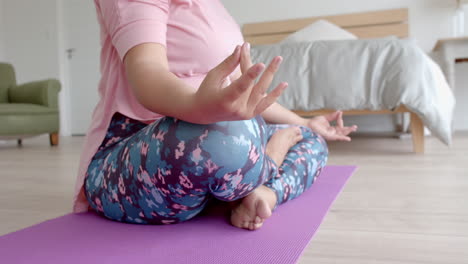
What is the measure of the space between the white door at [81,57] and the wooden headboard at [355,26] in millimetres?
1791

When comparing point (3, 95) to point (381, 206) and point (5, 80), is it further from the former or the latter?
point (381, 206)

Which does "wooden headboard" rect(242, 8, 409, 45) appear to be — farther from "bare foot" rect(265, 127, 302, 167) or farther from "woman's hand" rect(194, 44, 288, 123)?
"woman's hand" rect(194, 44, 288, 123)

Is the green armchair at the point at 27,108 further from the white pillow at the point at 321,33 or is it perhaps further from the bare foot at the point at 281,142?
the bare foot at the point at 281,142

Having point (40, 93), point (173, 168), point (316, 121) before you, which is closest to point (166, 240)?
point (173, 168)

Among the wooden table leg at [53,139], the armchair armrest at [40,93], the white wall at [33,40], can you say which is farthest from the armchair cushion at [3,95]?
the white wall at [33,40]

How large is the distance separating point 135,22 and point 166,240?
38 centimetres

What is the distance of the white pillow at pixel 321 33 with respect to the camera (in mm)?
3502

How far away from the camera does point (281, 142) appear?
1062 mm

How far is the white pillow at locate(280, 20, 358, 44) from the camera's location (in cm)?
350

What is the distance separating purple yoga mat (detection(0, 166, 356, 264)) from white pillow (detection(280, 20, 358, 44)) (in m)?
2.72

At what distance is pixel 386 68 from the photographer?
Result: 83.8 inches

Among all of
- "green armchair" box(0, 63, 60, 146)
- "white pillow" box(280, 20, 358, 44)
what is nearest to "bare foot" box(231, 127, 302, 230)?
"white pillow" box(280, 20, 358, 44)

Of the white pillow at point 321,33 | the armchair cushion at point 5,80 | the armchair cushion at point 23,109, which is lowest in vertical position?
the armchair cushion at point 23,109

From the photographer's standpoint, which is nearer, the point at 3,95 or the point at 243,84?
the point at 243,84
